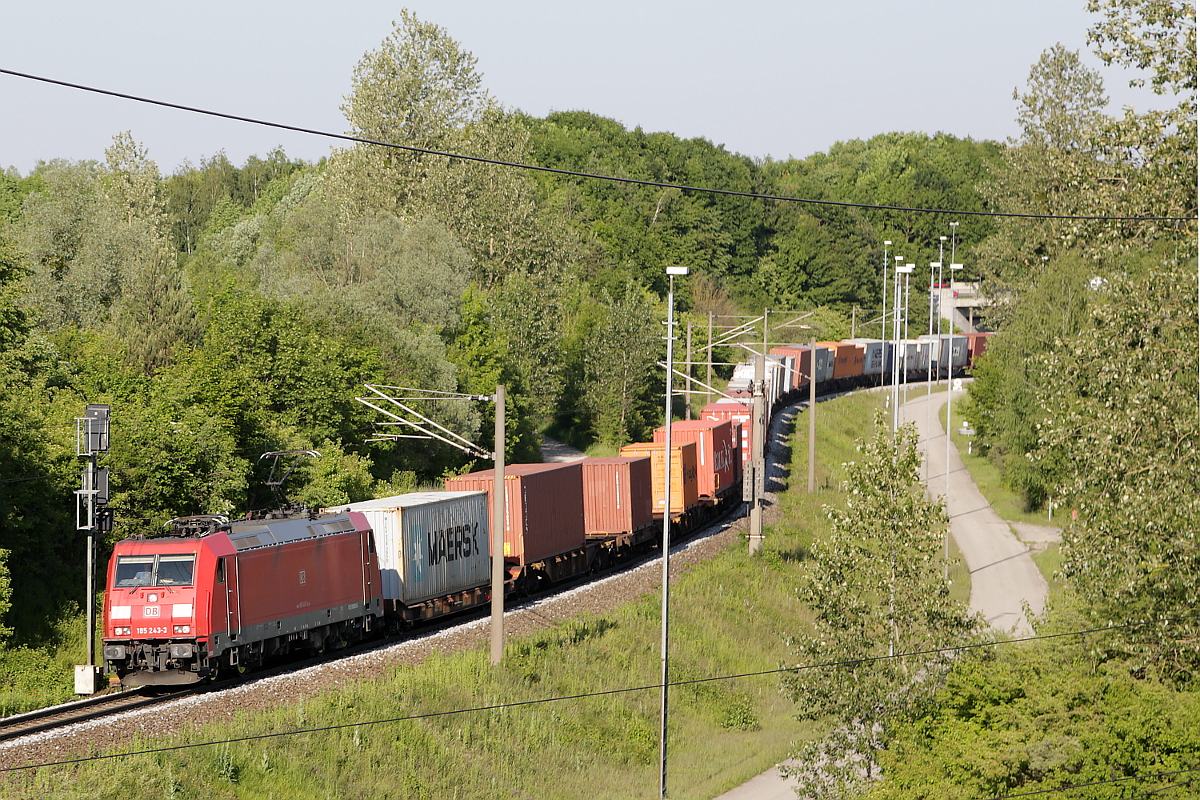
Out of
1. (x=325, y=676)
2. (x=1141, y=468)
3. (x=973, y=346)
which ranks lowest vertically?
(x=325, y=676)

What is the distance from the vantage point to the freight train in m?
22.0

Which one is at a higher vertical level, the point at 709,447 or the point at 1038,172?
the point at 1038,172

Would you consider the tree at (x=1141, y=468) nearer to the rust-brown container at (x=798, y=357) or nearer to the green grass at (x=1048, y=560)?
the green grass at (x=1048, y=560)

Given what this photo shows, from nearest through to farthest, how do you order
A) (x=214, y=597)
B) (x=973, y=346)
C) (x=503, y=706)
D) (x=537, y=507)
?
(x=214, y=597)
(x=503, y=706)
(x=537, y=507)
(x=973, y=346)

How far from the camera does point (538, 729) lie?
26062 millimetres

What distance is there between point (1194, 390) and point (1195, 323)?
123cm

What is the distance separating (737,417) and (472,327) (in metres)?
14.6

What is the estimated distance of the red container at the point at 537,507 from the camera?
3253 cm

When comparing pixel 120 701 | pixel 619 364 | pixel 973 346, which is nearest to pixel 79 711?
pixel 120 701

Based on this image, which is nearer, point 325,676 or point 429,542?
point 325,676

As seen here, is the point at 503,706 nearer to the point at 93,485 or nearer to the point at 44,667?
the point at 93,485

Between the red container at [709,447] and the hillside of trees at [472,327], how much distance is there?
10538mm

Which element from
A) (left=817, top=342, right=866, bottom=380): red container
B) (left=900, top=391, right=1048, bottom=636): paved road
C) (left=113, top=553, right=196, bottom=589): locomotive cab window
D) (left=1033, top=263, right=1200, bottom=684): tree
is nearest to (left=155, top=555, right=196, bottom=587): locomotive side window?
(left=113, top=553, right=196, bottom=589): locomotive cab window

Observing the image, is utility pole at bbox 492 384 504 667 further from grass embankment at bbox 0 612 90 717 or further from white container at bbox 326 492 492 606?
grass embankment at bbox 0 612 90 717
